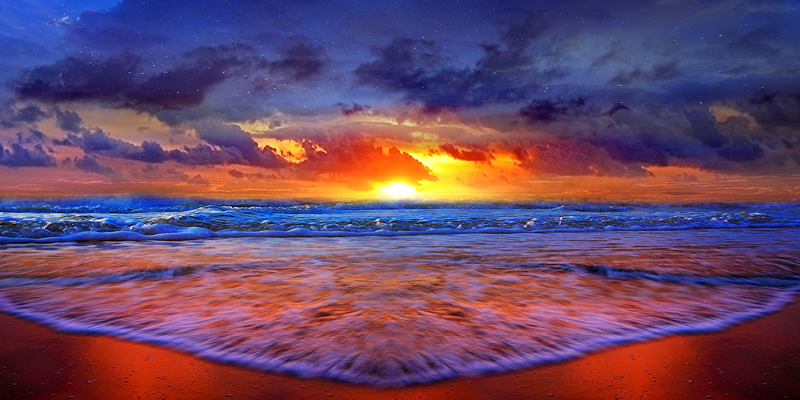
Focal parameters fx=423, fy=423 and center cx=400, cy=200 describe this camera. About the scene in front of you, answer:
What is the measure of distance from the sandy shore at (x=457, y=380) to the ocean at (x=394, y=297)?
0.34 feet

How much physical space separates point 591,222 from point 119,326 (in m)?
12.4

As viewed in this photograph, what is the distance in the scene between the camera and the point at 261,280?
4.38 metres

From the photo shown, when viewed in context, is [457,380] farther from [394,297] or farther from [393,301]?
[394,297]

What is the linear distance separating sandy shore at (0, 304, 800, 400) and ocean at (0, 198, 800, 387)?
0.34 ft

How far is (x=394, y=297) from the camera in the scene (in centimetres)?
351

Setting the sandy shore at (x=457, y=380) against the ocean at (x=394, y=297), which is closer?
the sandy shore at (x=457, y=380)

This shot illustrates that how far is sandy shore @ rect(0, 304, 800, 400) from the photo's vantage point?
186 cm

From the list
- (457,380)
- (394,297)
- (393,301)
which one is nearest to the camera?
(457,380)

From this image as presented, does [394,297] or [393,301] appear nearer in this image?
[393,301]

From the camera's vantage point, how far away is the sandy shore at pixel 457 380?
1862 mm

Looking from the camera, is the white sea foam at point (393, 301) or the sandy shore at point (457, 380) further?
the white sea foam at point (393, 301)

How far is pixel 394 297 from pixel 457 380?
1577 mm

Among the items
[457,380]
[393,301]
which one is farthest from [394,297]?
[457,380]

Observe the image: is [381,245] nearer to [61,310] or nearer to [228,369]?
[61,310]
